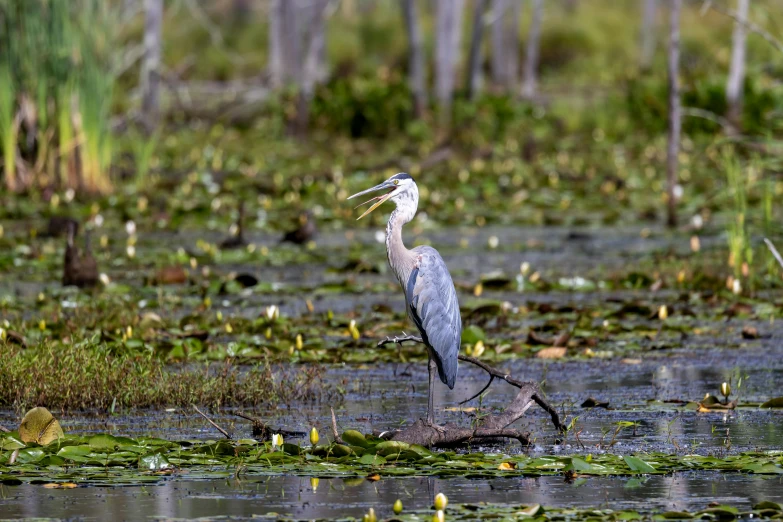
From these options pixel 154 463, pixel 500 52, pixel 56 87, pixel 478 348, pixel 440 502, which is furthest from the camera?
pixel 500 52

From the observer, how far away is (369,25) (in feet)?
193

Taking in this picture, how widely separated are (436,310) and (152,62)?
2405cm

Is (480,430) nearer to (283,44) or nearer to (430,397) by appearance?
(430,397)

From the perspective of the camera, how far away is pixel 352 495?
6.25 metres

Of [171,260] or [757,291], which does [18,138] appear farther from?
[757,291]

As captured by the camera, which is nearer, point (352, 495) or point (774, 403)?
point (352, 495)

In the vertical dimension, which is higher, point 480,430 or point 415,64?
point 415,64

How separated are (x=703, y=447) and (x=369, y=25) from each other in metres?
52.7

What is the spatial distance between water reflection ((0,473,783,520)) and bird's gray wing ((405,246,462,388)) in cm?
101

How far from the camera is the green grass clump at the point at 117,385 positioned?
839 centimetres

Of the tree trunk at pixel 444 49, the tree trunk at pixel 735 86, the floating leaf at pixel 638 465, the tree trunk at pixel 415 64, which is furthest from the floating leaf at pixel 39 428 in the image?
the tree trunk at pixel 444 49

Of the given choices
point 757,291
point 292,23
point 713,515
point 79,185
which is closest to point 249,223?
point 79,185

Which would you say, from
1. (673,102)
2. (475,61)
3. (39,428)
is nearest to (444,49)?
(475,61)

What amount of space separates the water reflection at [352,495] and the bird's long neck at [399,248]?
1.33 meters
